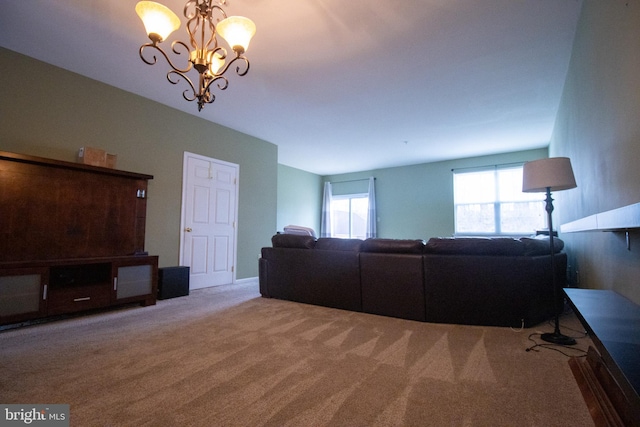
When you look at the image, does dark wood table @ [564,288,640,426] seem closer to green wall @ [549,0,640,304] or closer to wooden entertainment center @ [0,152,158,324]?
green wall @ [549,0,640,304]

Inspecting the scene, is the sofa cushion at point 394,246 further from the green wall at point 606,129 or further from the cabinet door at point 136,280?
the cabinet door at point 136,280

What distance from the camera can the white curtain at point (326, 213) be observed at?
845cm

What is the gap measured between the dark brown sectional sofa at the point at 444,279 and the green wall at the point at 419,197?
4189 mm

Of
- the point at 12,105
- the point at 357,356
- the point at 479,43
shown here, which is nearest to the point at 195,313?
the point at 357,356

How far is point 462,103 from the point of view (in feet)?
13.0

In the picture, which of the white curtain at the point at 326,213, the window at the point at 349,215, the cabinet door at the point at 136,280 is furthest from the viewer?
the white curtain at the point at 326,213

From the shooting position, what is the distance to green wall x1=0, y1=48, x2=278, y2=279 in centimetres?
292

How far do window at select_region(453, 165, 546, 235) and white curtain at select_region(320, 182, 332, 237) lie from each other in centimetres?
349

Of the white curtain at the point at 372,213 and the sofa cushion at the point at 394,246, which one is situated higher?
the white curtain at the point at 372,213

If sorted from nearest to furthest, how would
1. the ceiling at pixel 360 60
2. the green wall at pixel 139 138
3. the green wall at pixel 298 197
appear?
the ceiling at pixel 360 60 → the green wall at pixel 139 138 → the green wall at pixel 298 197

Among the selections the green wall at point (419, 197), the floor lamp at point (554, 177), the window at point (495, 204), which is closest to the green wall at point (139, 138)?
the green wall at point (419, 197)

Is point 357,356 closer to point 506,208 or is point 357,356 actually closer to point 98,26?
point 98,26

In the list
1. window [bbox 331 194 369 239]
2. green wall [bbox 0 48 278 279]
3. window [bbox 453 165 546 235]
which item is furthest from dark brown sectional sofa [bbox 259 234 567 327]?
window [bbox 331 194 369 239]

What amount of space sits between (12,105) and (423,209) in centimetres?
726
